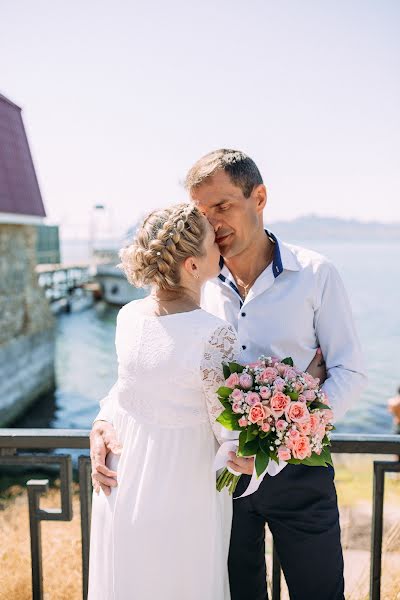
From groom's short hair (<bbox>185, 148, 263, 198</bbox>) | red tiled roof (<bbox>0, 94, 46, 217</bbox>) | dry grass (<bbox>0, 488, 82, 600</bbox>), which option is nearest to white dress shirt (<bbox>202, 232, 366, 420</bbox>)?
groom's short hair (<bbox>185, 148, 263, 198</bbox>)

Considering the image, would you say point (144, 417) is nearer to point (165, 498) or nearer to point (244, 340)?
point (165, 498)

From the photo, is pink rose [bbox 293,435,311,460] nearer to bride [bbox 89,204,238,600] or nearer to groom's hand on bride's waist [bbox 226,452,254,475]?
groom's hand on bride's waist [bbox 226,452,254,475]

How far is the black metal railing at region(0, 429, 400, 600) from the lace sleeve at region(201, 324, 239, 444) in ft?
2.33

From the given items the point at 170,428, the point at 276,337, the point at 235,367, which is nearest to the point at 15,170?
the point at 276,337

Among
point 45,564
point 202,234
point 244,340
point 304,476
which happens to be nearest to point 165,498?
point 304,476

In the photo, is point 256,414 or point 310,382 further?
point 310,382

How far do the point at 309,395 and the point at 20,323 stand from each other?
2021cm

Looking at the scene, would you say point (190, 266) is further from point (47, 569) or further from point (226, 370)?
point (47, 569)

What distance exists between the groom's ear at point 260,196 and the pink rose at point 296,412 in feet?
3.23

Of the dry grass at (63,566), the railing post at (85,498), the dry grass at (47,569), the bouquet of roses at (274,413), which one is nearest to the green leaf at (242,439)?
the bouquet of roses at (274,413)

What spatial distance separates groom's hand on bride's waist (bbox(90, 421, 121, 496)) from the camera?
191cm

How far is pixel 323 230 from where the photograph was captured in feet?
553

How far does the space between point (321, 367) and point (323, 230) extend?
17247 centimetres

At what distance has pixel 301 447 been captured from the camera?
5.35 ft
